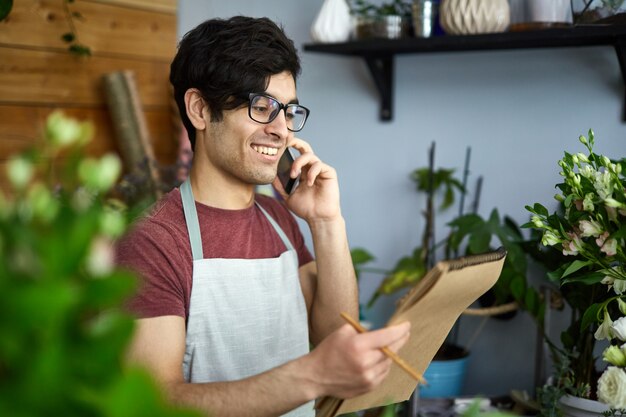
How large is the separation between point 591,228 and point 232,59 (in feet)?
2.52

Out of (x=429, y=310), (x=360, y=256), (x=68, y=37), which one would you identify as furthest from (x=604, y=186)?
(x=68, y=37)

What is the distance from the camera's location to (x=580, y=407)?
1647mm

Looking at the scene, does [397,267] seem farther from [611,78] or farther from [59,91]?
[59,91]

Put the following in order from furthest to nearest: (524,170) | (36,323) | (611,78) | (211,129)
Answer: (524,170) < (611,78) < (211,129) < (36,323)

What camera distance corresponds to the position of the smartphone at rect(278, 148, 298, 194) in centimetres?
186

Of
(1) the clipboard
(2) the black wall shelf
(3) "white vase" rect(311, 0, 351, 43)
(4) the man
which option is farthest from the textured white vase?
(1) the clipboard

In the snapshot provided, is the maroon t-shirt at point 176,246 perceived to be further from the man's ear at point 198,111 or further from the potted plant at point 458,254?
the potted plant at point 458,254

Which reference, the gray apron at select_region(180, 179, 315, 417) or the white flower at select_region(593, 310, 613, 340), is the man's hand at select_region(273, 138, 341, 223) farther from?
the white flower at select_region(593, 310, 613, 340)

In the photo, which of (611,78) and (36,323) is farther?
(611,78)

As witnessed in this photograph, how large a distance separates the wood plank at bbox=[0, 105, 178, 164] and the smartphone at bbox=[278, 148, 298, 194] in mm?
844

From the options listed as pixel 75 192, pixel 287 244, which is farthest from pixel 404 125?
pixel 75 192

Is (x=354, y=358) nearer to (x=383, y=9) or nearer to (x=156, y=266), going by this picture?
(x=156, y=266)

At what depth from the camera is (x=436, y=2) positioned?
92.4 inches

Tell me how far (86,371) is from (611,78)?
78.3 inches
